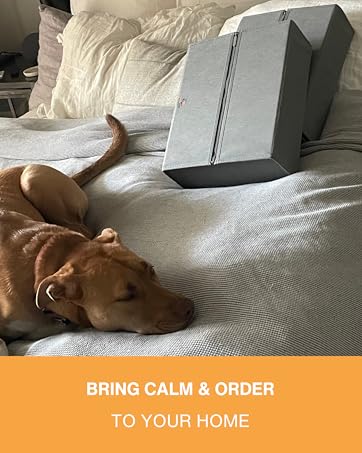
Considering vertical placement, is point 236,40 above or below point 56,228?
above

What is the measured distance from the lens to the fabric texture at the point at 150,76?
186 cm

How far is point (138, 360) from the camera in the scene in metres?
0.99

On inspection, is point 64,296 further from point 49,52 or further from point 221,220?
point 49,52

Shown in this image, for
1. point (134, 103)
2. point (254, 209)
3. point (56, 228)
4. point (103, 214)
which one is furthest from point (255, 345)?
point (134, 103)

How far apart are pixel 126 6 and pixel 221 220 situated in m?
1.38

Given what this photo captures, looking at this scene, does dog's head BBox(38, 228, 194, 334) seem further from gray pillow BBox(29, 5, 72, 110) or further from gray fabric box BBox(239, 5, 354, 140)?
gray pillow BBox(29, 5, 72, 110)

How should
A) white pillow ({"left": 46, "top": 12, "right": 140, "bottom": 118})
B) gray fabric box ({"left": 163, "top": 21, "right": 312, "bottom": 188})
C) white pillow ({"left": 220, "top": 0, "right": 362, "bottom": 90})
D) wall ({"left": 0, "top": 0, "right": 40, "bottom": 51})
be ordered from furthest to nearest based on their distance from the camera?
wall ({"left": 0, "top": 0, "right": 40, "bottom": 51})
white pillow ({"left": 46, "top": 12, "right": 140, "bottom": 118})
white pillow ({"left": 220, "top": 0, "right": 362, "bottom": 90})
gray fabric box ({"left": 163, "top": 21, "right": 312, "bottom": 188})

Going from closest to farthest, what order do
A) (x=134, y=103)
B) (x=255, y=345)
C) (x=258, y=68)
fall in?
(x=255, y=345), (x=258, y=68), (x=134, y=103)

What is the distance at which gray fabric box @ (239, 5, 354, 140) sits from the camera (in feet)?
4.91

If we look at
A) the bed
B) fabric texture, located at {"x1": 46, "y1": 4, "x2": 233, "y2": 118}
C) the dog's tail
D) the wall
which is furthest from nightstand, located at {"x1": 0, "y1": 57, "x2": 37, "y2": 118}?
the dog's tail

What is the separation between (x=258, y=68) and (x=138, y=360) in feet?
2.56

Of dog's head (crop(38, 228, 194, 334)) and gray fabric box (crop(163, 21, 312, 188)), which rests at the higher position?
gray fabric box (crop(163, 21, 312, 188))

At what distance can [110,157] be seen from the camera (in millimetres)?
1676

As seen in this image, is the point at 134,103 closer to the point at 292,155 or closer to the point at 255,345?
the point at 292,155
